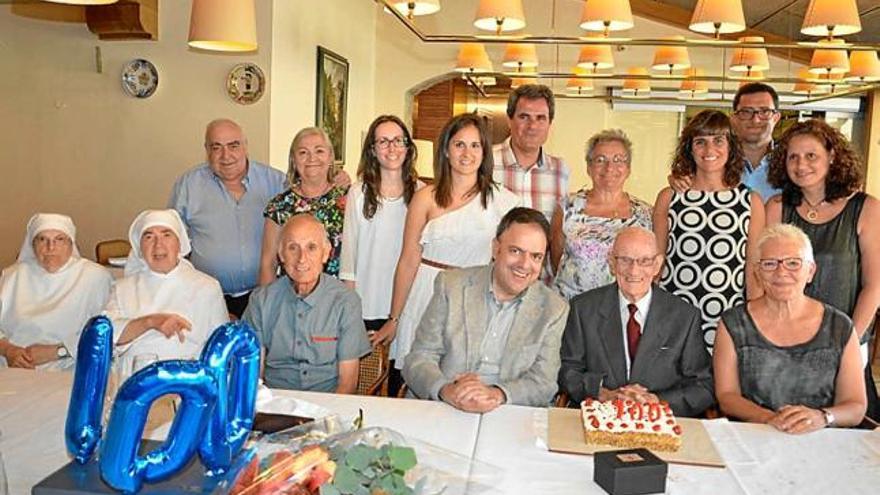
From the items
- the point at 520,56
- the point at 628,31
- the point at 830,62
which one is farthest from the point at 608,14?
the point at 628,31

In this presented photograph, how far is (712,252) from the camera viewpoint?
326 centimetres

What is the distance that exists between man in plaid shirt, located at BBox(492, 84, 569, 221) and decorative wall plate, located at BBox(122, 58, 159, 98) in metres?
3.75

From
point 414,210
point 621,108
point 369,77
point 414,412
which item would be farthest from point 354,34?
point 414,412

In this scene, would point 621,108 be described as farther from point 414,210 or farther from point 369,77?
point 414,210

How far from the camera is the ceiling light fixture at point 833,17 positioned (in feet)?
13.2

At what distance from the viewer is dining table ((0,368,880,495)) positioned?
5.93ft

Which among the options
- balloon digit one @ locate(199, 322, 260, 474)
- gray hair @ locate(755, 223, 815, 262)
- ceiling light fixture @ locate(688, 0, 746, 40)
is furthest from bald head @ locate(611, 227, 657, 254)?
ceiling light fixture @ locate(688, 0, 746, 40)

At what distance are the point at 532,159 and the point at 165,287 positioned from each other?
1671 mm

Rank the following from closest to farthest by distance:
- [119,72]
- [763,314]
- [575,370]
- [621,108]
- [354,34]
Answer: [763,314] < [575,370] < [119,72] < [354,34] < [621,108]

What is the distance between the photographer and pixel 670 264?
11.0 feet

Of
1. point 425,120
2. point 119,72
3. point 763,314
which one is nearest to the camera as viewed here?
point 763,314

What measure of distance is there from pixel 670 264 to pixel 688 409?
2.66 feet

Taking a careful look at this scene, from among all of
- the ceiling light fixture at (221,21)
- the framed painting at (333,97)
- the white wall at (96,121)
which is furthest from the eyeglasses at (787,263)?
the framed painting at (333,97)

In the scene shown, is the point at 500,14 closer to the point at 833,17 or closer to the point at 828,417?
the point at 833,17
